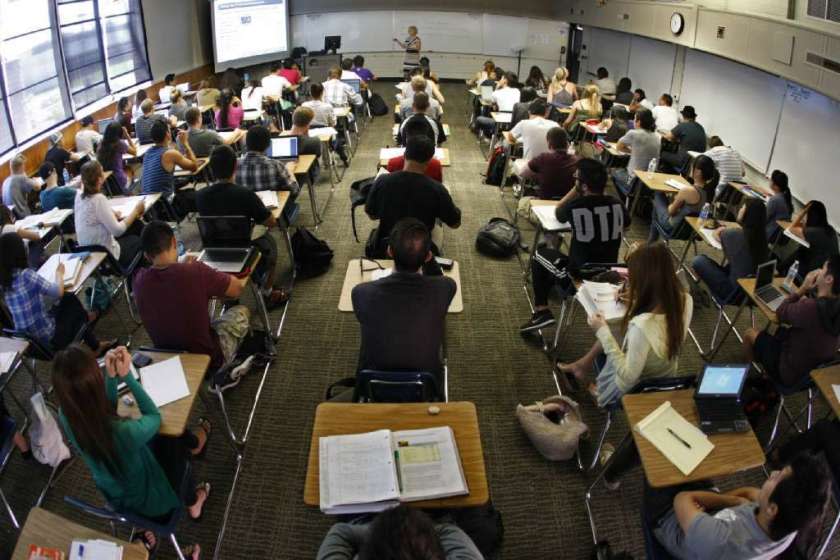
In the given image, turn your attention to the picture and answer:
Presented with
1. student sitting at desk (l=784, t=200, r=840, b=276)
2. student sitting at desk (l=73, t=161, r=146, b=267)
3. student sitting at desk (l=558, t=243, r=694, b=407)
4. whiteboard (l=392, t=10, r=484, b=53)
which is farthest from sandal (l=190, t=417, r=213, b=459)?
whiteboard (l=392, t=10, r=484, b=53)

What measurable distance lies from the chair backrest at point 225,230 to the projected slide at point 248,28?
31.1 ft

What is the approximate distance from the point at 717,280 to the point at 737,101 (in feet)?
13.7

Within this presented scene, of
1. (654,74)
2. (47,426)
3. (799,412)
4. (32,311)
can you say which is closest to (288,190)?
(32,311)

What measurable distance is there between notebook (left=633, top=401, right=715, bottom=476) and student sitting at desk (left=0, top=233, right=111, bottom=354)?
3388 millimetres

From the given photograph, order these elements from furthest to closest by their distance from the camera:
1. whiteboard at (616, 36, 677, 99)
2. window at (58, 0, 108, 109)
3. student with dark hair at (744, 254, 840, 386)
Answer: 1. whiteboard at (616, 36, 677, 99)
2. window at (58, 0, 108, 109)
3. student with dark hair at (744, 254, 840, 386)

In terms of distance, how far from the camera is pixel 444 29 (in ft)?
46.3

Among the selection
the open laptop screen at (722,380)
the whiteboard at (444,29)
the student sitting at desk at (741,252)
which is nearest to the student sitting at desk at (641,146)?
the student sitting at desk at (741,252)

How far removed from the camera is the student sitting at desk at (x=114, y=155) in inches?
217

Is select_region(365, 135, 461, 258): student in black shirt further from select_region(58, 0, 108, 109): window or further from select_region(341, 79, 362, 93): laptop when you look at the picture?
select_region(58, 0, 108, 109): window

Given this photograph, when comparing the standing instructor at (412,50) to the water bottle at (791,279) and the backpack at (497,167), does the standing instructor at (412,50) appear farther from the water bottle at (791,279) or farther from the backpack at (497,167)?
the water bottle at (791,279)

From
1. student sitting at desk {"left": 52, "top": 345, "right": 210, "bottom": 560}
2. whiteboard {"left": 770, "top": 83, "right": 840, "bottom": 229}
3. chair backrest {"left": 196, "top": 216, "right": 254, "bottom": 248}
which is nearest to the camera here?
student sitting at desk {"left": 52, "top": 345, "right": 210, "bottom": 560}

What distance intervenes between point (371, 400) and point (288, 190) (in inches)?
112

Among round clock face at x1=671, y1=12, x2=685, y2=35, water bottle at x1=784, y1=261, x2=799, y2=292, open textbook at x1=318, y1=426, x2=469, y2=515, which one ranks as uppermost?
round clock face at x1=671, y1=12, x2=685, y2=35

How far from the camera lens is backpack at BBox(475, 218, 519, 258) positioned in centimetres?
545
